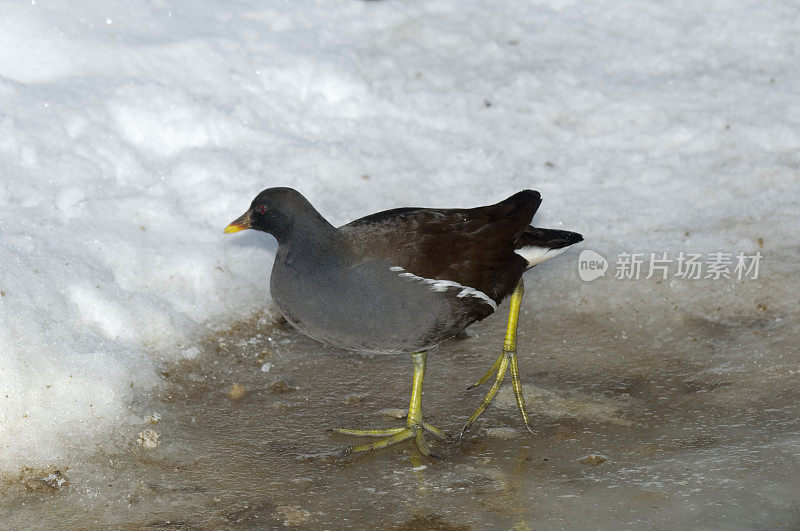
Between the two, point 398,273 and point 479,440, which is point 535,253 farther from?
point 479,440

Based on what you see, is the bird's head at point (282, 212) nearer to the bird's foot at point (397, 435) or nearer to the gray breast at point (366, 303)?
the gray breast at point (366, 303)

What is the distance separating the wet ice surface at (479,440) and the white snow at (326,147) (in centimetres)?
23

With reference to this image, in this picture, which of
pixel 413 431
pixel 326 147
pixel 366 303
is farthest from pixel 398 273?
pixel 326 147

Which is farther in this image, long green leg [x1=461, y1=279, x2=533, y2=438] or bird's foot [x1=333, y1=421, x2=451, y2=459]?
long green leg [x1=461, y1=279, x2=533, y2=438]

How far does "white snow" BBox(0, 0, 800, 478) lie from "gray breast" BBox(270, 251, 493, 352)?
3.11 feet

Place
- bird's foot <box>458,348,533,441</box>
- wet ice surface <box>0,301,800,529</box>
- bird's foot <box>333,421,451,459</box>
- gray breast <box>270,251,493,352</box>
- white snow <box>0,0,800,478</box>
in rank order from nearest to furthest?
wet ice surface <box>0,301,800,529</box>
gray breast <box>270,251,493,352</box>
bird's foot <box>333,421,451,459</box>
bird's foot <box>458,348,533,441</box>
white snow <box>0,0,800,478</box>

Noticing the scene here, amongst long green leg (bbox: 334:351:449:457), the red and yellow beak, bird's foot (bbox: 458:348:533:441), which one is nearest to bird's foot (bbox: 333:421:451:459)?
long green leg (bbox: 334:351:449:457)

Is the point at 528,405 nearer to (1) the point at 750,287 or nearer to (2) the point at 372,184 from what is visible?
(1) the point at 750,287

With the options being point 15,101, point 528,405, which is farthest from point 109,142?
point 528,405

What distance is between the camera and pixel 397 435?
361cm

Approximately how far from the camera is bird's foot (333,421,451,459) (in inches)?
140

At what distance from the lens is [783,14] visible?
745cm

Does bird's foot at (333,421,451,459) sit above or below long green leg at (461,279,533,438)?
below

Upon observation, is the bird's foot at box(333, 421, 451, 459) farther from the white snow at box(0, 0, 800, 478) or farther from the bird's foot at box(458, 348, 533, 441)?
the white snow at box(0, 0, 800, 478)
